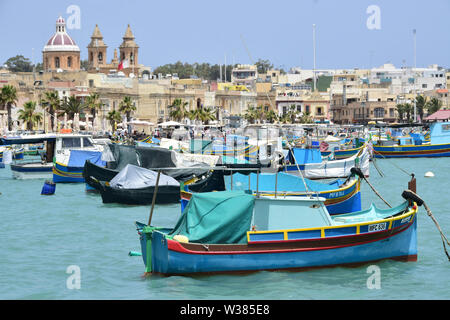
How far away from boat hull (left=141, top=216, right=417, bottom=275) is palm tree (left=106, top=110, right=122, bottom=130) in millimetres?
76855

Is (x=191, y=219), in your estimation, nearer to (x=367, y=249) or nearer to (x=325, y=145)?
(x=367, y=249)

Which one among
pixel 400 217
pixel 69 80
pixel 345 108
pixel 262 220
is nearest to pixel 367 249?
pixel 400 217

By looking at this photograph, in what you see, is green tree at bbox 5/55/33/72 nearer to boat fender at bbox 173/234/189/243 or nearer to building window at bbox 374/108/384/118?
building window at bbox 374/108/384/118

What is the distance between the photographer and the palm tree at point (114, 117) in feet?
318

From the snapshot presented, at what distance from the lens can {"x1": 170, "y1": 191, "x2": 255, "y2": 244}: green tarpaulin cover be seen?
20609 mm

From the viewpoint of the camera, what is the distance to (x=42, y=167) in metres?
49.3

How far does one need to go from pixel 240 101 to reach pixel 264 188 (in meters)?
101

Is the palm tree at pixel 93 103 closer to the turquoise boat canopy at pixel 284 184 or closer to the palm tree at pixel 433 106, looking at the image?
the palm tree at pixel 433 106

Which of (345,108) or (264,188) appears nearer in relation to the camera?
(264,188)

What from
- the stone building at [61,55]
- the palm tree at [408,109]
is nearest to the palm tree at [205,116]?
the stone building at [61,55]

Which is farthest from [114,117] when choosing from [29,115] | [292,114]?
[292,114]

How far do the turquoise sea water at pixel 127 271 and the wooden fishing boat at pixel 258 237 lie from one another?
30 centimetres

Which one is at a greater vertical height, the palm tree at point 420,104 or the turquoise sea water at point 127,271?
the palm tree at point 420,104

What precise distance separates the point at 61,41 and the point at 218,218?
334 ft
